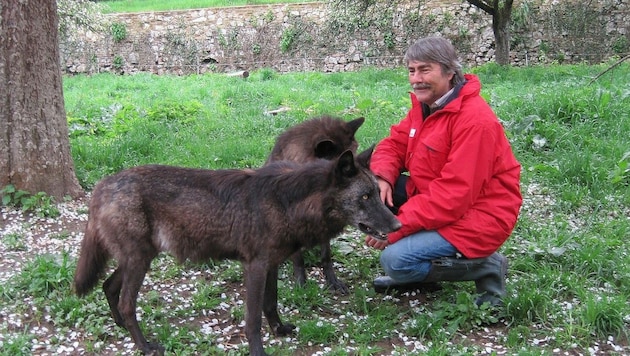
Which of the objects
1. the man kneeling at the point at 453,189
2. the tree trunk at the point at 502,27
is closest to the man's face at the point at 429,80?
the man kneeling at the point at 453,189

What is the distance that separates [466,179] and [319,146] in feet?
5.08

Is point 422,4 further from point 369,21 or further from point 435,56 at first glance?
point 435,56

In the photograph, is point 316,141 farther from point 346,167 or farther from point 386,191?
point 346,167

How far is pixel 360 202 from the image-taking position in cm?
382

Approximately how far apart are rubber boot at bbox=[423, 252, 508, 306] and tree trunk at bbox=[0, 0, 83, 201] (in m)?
4.17

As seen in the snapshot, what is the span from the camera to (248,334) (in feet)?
12.6

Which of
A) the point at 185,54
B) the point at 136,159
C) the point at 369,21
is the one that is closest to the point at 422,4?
the point at 369,21

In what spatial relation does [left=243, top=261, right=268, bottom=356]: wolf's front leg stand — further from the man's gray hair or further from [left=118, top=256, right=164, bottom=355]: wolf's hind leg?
the man's gray hair

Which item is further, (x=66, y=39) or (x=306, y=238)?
(x=66, y=39)

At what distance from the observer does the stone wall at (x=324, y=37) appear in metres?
20.9

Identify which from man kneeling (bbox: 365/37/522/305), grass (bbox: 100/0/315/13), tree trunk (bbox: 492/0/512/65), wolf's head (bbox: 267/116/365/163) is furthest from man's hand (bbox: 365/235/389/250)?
grass (bbox: 100/0/315/13)

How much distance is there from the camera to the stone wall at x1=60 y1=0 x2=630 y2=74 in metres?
20.9

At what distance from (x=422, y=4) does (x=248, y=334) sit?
806 inches

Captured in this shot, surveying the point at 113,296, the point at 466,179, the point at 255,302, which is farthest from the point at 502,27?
the point at 113,296
